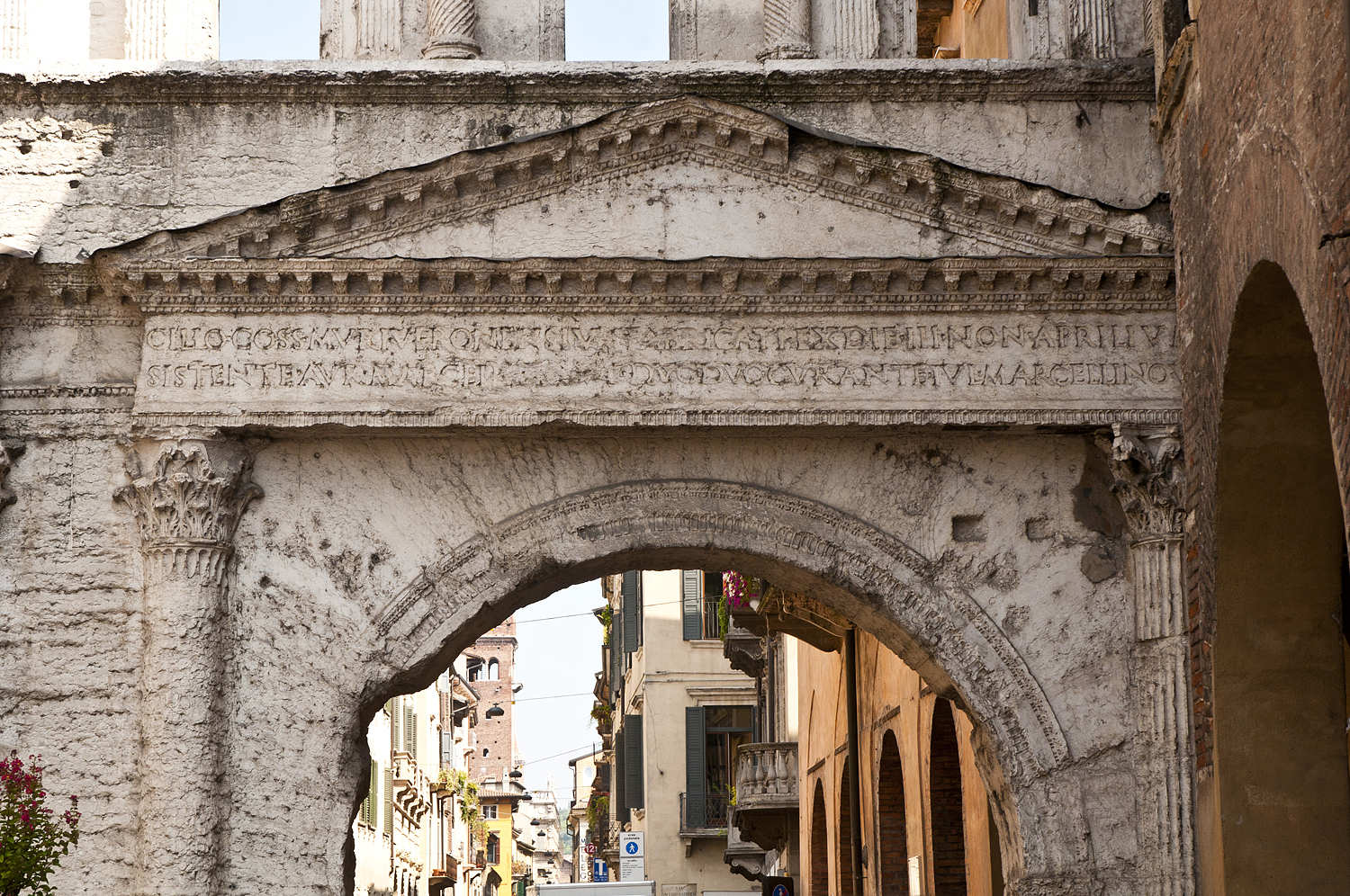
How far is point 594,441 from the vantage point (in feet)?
28.2

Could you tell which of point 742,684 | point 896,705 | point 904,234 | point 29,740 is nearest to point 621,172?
point 904,234

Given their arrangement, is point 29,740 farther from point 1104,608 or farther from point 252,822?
point 1104,608

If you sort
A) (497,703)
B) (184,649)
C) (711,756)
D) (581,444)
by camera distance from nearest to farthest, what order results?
(184,649) → (581,444) → (711,756) → (497,703)

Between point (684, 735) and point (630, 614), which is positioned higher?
point (630, 614)

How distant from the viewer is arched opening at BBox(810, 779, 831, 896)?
17797 mm

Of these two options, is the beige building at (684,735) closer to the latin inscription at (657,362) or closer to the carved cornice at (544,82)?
the carved cornice at (544,82)

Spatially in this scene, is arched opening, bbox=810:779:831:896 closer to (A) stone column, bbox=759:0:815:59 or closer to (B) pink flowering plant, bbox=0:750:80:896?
(A) stone column, bbox=759:0:815:59

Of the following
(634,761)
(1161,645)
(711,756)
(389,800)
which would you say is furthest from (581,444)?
(634,761)

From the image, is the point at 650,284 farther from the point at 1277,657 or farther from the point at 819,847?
the point at 819,847

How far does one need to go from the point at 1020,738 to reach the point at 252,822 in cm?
393

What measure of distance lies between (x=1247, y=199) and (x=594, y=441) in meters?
3.56

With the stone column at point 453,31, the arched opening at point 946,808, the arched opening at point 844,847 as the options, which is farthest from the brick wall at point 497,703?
the stone column at point 453,31

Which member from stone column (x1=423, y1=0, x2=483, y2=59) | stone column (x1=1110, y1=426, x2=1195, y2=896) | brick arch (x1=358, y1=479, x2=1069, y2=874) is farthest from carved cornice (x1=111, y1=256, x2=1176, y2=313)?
stone column (x1=423, y1=0, x2=483, y2=59)

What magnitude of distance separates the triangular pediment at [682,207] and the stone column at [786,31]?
975mm
